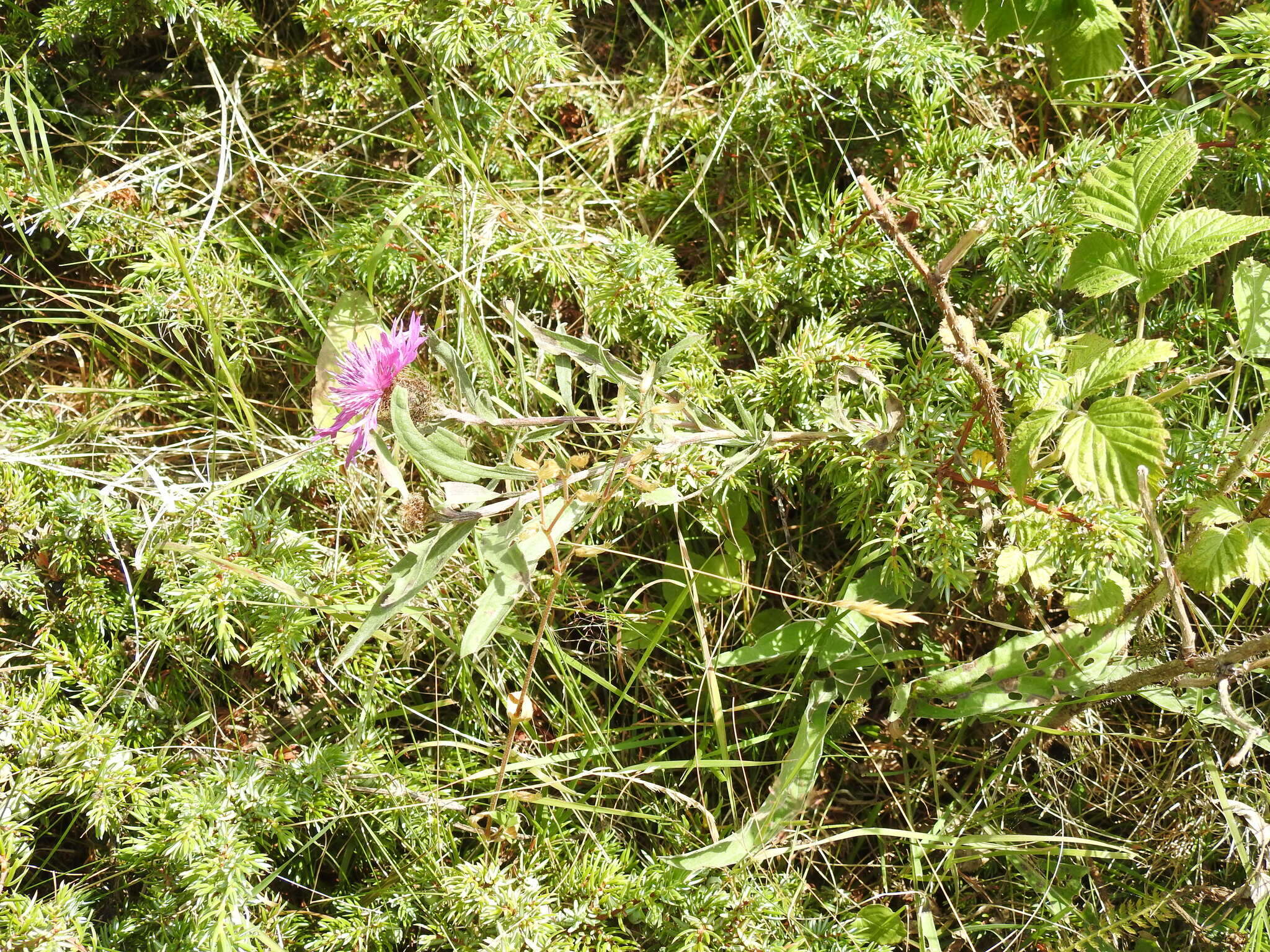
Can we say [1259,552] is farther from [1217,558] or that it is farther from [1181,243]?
[1181,243]

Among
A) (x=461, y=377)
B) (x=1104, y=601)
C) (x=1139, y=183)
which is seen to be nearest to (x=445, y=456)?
(x=461, y=377)

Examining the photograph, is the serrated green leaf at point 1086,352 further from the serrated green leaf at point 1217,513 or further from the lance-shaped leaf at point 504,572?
the lance-shaped leaf at point 504,572

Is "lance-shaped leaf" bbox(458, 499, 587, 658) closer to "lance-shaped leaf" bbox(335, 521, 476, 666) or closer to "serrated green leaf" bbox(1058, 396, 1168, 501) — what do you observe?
"lance-shaped leaf" bbox(335, 521, 476, 666)

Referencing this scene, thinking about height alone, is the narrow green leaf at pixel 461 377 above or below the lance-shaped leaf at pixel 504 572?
above

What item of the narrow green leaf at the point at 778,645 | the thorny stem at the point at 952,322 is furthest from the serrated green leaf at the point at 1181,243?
the narrow green leaf at the point at 778,645

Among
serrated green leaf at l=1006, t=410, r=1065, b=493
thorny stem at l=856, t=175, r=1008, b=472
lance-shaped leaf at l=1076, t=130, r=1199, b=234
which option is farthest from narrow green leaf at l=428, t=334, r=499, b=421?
lance-shaped leaf at l=1076, t=130, r=1199, b=234

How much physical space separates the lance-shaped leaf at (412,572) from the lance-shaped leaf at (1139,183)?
3.45ft

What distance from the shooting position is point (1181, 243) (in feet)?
4.70

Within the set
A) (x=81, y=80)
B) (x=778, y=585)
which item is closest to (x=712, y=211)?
(x=778, y=585)

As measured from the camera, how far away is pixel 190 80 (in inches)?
80.7

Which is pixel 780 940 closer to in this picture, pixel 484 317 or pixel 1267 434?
pixel 1267 434

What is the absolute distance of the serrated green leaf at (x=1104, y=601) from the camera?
146 centimetres

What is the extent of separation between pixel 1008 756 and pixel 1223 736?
1.23 ft

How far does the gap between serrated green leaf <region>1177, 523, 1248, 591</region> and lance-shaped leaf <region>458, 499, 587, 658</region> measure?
941 millimetres
